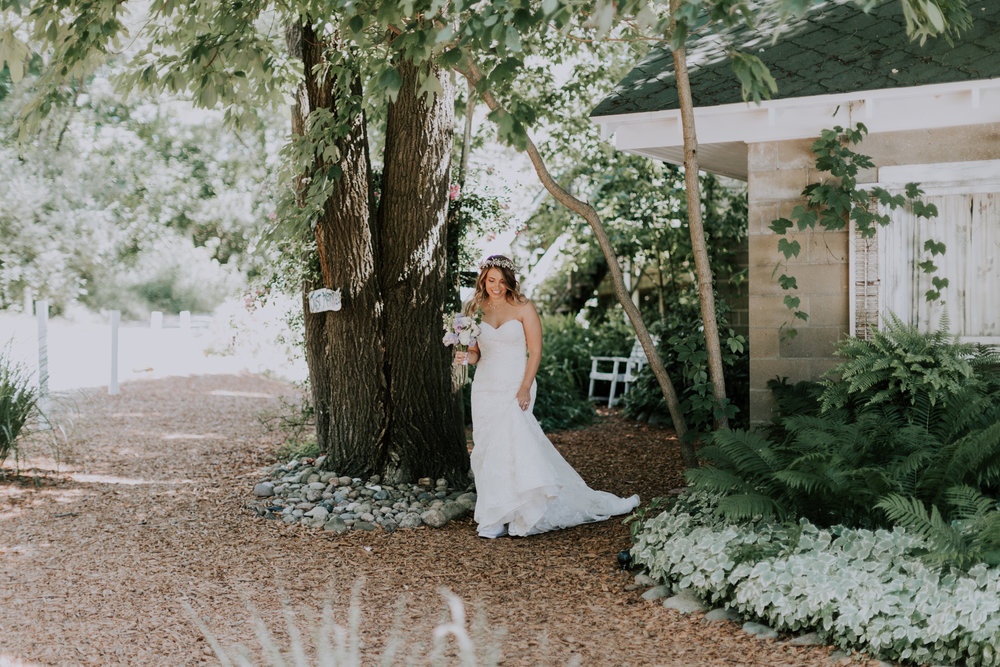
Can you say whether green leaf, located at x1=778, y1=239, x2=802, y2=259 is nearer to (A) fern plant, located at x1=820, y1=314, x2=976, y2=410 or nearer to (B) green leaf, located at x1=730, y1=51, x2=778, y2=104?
(A) fern plant, located at x1=820, y1=314, x2=976, y2=410

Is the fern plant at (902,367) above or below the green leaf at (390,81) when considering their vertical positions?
below

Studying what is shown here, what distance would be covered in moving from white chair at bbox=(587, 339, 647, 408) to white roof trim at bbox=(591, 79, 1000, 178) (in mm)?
5436

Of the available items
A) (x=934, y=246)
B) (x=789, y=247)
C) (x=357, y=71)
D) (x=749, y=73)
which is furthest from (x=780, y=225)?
(x=357, y=71)

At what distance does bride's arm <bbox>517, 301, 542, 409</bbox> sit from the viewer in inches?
259

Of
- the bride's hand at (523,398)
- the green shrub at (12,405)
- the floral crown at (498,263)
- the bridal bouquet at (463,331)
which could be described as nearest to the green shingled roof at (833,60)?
the floral crown at (498,263)

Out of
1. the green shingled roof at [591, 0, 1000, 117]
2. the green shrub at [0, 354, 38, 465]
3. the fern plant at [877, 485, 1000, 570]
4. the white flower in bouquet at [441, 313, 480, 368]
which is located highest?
the green shingled roof at [591, 0, 1000, 117]

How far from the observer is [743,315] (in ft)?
38.0

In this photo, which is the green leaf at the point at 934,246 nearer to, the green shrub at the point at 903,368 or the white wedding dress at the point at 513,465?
the green shrub at the point at 903,368

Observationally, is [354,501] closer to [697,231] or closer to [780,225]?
[697,231]

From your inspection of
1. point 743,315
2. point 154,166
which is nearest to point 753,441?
point 743,315

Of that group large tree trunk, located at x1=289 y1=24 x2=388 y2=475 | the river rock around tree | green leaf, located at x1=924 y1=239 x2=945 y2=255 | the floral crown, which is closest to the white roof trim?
green leaf, located at x1=924 y1=239 x2=945 y2=255

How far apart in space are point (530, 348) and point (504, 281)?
0.55 metres

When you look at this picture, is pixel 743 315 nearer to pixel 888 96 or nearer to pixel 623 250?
pixel 623 250

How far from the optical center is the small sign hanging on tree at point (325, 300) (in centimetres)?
726
